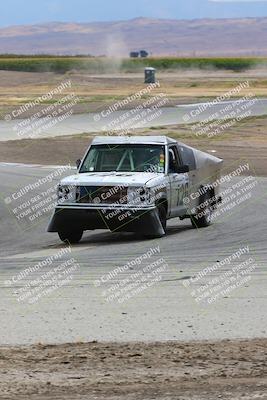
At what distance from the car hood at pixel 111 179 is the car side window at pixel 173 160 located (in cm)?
53

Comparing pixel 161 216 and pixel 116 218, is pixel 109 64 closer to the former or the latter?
pixel 161 216

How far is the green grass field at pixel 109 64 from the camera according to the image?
102 meters

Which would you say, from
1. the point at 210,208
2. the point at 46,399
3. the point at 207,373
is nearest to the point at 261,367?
the point at 207,373

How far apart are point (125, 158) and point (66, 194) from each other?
1.53 metres

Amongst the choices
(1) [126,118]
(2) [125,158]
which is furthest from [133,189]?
(1) [126,118]

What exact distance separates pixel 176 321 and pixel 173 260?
14.0 ft

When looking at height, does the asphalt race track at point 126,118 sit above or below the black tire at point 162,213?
below

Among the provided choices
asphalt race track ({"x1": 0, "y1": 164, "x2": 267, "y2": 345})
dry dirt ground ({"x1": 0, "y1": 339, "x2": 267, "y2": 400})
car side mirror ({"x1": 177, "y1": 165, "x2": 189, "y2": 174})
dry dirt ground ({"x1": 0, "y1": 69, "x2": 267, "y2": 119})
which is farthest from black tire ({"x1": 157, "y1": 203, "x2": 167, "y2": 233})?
dry dirt ground ({"x1": 0, "y1": 69, "x2": 267, "y2": 119})

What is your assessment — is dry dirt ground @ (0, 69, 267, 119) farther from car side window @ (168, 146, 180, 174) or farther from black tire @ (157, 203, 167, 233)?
black tire @ (157, 203, 167, 233)

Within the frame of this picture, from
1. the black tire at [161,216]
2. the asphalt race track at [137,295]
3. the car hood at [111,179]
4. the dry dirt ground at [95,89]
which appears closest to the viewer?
the asphalt race track at [137,295]

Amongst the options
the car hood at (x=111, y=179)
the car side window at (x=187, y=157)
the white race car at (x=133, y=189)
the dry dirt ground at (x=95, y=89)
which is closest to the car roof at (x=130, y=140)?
the white race car at (x=133, y=189)

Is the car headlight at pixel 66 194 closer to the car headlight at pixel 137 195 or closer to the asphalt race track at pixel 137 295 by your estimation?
the asphalt race track at pixel 137 295

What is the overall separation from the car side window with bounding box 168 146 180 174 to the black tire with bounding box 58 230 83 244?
1903 mm

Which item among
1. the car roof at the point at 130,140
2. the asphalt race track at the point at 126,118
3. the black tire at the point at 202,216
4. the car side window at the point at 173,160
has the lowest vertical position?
the asphalt race track at the point at 126,118
